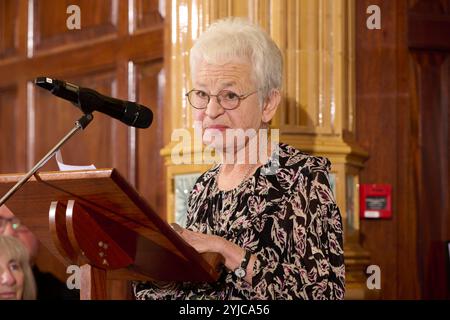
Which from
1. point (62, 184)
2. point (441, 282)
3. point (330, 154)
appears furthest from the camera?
point (441, 282)

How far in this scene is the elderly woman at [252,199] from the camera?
2.16m

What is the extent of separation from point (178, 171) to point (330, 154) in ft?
2.08

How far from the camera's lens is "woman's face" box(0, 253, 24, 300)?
11.7 ft

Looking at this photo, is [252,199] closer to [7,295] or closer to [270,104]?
[270,104]

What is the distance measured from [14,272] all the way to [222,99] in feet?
5.33

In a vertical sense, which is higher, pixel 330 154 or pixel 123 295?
pixel 330 154

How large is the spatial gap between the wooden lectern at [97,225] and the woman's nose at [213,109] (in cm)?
52

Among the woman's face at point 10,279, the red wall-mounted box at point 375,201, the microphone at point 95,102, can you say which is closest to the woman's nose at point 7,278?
the woman's face at point 10,279

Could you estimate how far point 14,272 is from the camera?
11.9ft

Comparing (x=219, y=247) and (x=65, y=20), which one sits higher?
(x=65, y=20)

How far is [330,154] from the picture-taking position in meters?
3.37

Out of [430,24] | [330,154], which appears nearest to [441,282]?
[330,154]

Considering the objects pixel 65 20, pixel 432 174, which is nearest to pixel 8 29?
pixel 65 20

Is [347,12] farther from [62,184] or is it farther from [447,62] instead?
[62,184]
